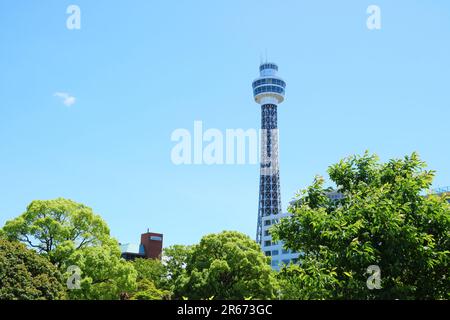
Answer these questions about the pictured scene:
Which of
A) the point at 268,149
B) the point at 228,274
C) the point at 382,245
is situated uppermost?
the point at 268,149

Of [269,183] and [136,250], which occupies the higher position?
[269,183]

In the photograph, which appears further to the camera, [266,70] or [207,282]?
[266,70]

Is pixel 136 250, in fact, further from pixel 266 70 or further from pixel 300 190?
pixel 300 190

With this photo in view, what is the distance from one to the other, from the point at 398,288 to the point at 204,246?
2791 cm

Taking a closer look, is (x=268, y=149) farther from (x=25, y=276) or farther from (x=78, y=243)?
(x=25, y=276)

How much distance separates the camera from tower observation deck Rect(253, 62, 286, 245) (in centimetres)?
13475

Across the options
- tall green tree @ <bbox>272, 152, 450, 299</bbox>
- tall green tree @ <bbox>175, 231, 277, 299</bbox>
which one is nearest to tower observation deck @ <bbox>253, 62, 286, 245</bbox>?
tall green tree @ <bbox>175, 231, 277, 299</bbox>

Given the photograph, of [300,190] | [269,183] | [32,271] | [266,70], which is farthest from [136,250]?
[300,190]

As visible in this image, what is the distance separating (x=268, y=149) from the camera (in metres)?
138

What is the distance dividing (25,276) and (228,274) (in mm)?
15763

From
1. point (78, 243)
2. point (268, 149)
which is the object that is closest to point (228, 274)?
point (78, 243)

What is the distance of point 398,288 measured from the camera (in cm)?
1510

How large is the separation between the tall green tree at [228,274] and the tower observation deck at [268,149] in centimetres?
8546

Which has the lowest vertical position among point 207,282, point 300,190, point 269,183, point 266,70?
point 207,282
